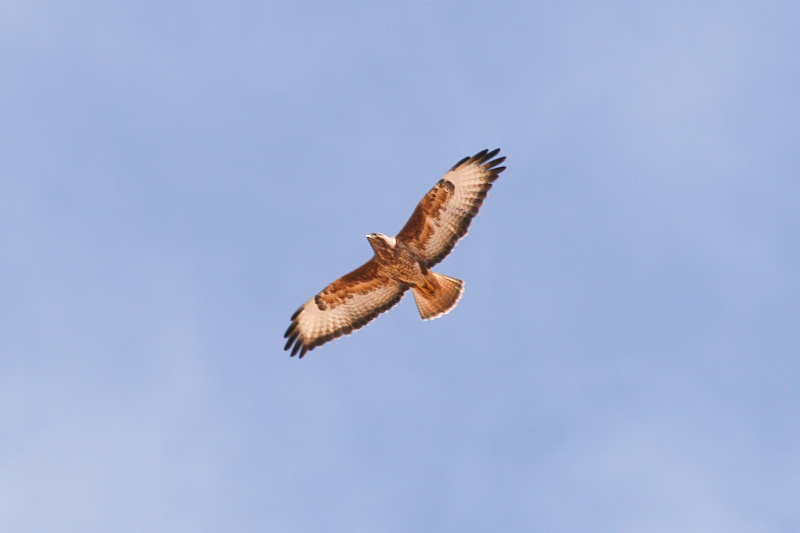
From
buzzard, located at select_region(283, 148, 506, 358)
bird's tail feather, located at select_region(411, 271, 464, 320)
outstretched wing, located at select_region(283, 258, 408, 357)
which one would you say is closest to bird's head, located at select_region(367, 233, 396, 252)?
buzzard, located at select_region(283, 148, 506, 358)

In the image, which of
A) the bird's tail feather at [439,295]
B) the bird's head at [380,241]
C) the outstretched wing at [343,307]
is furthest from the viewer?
the outstretched wing at [343,307]

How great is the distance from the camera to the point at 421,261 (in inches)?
557

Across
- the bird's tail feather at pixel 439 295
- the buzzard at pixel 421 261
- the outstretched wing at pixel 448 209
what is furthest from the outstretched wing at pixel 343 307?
the outstretched wing at pixel 448 209

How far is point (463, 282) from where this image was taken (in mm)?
14516

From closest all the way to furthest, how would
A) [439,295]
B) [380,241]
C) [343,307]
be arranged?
1. [380,241]
2. [439,295]
3. [343,307]

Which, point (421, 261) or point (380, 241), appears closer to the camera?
point (380, 241)

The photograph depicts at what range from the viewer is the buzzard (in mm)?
13984

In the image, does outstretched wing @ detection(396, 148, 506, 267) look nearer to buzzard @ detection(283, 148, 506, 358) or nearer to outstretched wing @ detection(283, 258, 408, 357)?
buzzard @ detection(283, 148, 506, 358)

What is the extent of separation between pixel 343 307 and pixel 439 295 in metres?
1.45

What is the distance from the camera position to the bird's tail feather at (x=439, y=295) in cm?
1441

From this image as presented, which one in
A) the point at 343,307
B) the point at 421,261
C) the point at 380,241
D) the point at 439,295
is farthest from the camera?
the point at 343,307

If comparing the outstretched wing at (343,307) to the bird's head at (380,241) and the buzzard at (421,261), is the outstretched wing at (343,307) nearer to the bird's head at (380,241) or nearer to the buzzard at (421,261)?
the buzzard at (421,261)

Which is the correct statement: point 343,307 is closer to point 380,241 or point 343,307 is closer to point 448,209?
point 380,241

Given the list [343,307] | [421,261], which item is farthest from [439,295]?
[343,307]
